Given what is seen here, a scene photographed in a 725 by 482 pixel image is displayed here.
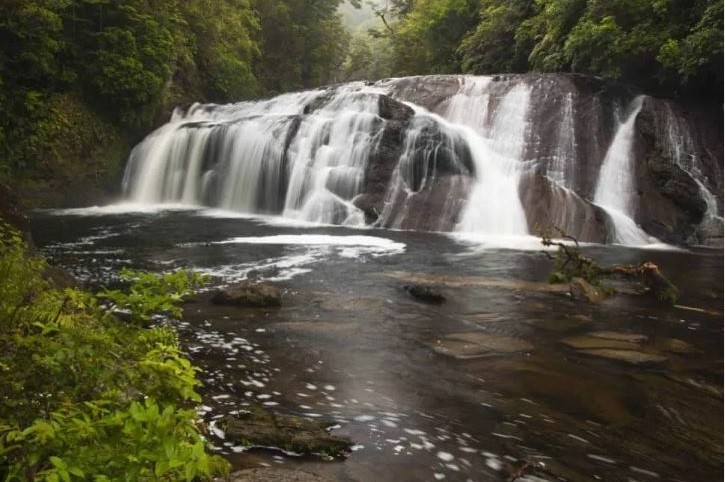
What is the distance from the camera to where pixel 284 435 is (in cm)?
388

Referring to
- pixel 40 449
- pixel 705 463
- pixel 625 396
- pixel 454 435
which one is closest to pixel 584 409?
pixel 625 396

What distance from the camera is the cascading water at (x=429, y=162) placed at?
54.7 ft

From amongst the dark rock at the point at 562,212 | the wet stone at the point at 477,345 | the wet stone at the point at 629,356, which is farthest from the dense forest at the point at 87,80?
the wet stone at the point at 629,356

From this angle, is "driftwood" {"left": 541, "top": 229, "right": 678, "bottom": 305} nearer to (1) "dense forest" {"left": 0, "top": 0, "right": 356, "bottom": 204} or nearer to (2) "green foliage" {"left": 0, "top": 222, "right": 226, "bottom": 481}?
(2) "green foliage" {"left": 0, "top": 222, "right": 226, "bottom": 481}

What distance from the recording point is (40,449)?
2.07m

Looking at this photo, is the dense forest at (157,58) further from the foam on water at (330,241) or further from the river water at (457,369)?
the river water at (457,369)

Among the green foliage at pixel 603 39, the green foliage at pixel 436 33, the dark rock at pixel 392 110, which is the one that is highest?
the green foliage at pixel 436 33

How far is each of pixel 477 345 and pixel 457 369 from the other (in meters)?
0.86

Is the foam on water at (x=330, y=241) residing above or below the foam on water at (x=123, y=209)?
below

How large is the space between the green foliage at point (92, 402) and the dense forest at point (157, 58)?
15058 millimetres

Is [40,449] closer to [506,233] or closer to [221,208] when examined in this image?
[506,233]

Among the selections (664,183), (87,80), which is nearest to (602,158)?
(664,183)

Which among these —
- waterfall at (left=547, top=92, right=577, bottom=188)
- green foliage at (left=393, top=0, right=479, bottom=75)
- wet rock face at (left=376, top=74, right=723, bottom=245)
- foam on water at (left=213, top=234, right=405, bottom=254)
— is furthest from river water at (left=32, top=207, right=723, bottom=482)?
green foliage at (left=393, top=0, right=479, bottom=75)

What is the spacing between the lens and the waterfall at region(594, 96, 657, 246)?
1590 cm
